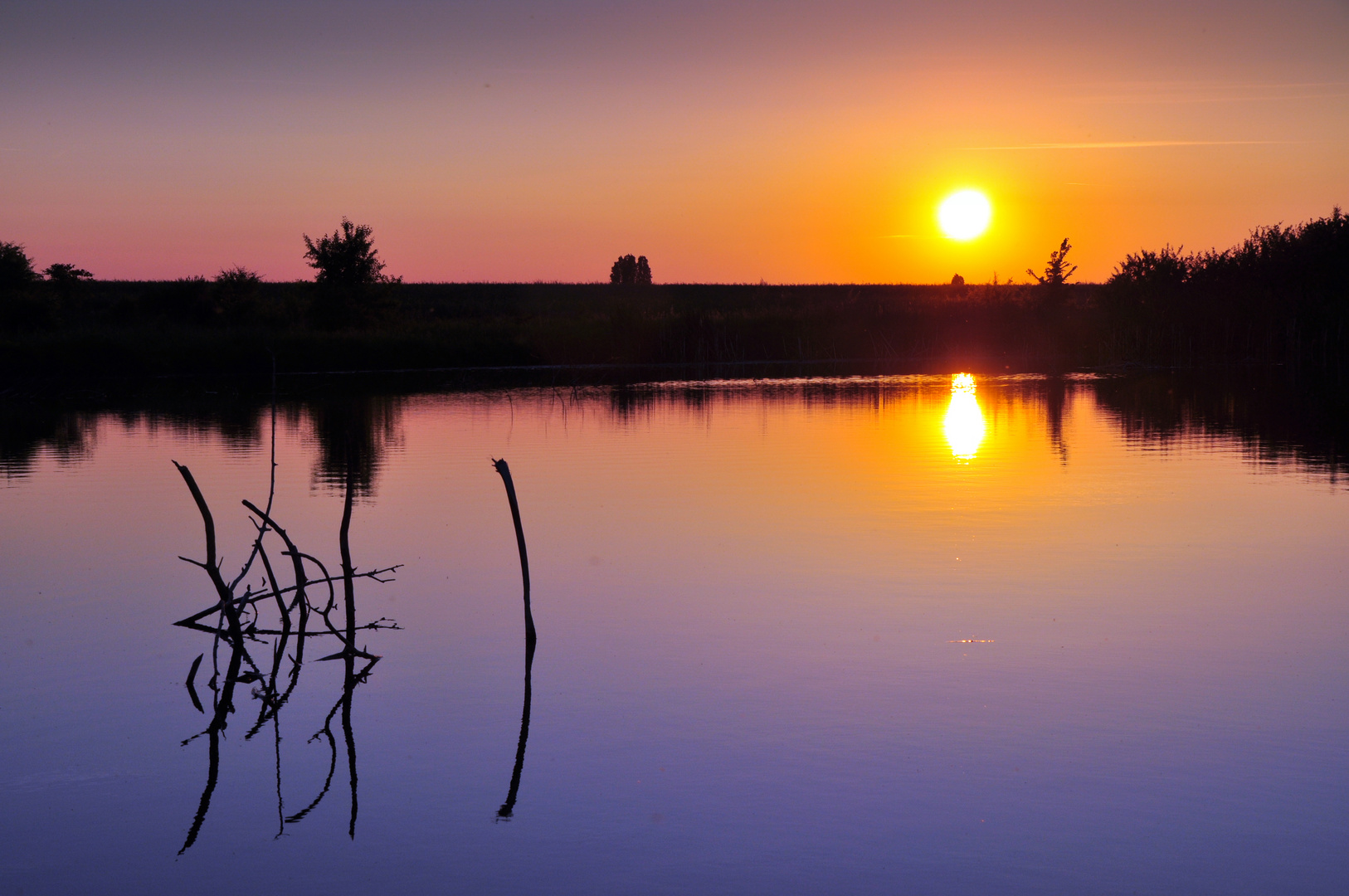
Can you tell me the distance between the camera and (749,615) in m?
10.2

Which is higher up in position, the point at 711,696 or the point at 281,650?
the point at 281,650

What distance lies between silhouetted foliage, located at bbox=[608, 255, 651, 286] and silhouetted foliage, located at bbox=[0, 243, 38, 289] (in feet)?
234

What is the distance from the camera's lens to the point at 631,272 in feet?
393

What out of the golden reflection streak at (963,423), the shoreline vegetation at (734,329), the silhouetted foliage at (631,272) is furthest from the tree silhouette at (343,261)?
the silhouetted foliage at (631,272)

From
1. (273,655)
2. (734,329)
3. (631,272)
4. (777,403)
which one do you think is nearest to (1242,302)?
(734,329)

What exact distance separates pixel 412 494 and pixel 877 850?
484 inches

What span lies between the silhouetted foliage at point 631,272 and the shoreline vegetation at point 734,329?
202 feet

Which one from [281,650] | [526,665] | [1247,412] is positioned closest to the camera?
[526,665]

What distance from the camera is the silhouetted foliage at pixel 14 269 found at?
49.7 m

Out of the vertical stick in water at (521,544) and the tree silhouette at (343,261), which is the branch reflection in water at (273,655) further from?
the tree silhouette at (343,261)

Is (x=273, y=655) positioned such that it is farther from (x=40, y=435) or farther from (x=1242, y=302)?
(x=1242, y=302)

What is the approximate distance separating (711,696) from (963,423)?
63.0ft

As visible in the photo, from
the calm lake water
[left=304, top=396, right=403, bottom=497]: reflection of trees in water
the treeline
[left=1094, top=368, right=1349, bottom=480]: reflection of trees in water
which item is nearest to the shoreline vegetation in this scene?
the treeline

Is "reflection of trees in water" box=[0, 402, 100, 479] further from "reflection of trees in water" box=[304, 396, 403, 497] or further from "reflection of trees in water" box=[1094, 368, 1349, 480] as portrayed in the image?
"reflection of trees in water" box=[1094, 368, 1349, 480]
